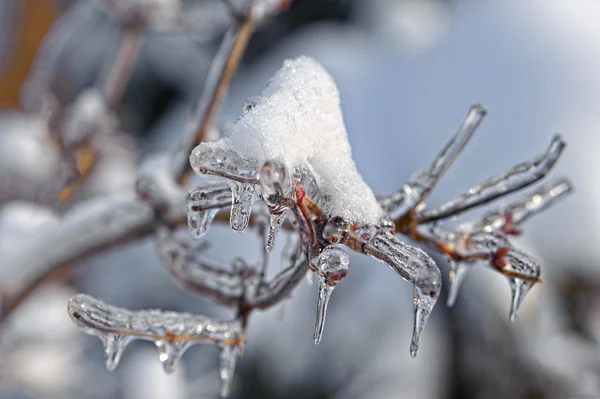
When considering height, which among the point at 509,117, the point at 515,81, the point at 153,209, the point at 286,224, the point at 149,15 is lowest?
the point at 153,209

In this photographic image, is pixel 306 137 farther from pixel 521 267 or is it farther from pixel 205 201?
pixel 521 267

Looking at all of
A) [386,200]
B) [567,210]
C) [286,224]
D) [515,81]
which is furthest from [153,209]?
[515,81]

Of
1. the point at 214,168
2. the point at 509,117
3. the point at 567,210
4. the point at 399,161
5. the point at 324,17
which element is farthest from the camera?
the point at 324,17

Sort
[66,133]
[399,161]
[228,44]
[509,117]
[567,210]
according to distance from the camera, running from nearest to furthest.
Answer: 1. [228,44]
2. [66,133]
3. [567,210]
4. [509,117]
5. [399,161]

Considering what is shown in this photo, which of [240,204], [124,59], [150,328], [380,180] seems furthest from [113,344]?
[380,180]

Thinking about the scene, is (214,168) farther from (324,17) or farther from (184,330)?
(324,17)

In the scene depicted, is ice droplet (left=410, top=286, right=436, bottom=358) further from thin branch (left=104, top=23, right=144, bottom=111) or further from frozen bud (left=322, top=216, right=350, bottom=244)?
thin branch (left=104, top=23, right=144, bottom=111)
